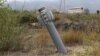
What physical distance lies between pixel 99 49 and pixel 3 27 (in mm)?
3095

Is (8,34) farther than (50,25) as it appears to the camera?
Yes

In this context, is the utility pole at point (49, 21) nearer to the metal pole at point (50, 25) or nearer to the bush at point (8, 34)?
the metal pole at point (50, 25)

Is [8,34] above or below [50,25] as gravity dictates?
below

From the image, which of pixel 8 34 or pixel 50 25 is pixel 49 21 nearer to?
pixel 50 25

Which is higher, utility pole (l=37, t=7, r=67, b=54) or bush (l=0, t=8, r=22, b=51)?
utility pole (l=37, t=7, r=67, b=54)

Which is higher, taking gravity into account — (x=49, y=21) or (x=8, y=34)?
(x=49, y=21)

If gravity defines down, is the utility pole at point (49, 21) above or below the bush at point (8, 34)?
above

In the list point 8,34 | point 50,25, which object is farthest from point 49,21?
point 8,34

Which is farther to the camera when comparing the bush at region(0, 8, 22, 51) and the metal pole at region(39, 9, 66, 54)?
the bush at region(0, 8, 22, 51)

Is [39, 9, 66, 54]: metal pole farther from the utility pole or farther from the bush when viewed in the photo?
the bush

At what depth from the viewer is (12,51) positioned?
34.9 feet

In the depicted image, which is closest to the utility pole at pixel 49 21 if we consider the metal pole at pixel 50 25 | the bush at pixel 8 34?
the metal pole at pixel 50 25

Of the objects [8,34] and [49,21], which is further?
[8,34]

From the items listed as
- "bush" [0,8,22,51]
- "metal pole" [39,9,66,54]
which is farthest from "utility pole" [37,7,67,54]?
"bush" [0,8,22,51]
